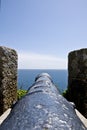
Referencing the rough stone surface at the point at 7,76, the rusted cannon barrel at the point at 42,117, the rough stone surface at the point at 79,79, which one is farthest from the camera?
the rough stone surface at the point at 79,79

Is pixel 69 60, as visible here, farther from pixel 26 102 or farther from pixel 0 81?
pixel 26 102

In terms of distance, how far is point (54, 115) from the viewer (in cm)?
210

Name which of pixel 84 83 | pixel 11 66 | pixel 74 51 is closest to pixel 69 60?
pixel 74 51

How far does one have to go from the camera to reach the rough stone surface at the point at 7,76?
8.02 m

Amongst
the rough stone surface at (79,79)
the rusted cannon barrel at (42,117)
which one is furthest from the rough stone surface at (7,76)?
the rusted cannon barrel at (42,117)

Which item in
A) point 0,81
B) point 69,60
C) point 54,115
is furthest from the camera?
point 69,60

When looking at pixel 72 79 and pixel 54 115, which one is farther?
pixel 72 79

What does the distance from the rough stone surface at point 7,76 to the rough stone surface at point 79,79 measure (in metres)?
1.77

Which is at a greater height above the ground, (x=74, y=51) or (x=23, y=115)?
(x=74, y=51)

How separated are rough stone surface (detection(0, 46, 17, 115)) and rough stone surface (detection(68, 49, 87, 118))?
1.77 m

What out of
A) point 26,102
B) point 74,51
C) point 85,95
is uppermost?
point 74,51

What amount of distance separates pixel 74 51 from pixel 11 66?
204cm

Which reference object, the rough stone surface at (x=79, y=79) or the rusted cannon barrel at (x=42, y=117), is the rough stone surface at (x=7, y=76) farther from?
the rusted cannon barrel at (x=42, y=117)

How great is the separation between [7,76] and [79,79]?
2167mm
